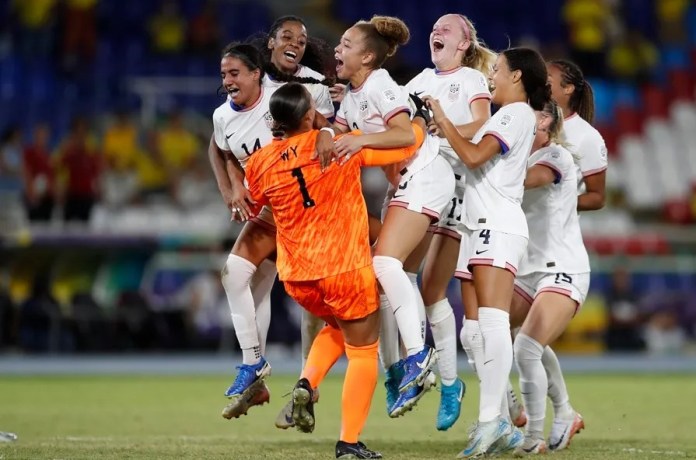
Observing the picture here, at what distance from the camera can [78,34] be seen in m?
20.0

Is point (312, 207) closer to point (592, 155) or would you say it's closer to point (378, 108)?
point (378, 108)

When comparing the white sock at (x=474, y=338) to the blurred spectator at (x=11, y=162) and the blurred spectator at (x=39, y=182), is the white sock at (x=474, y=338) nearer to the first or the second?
the blurred spectator at (x=39, y=182)

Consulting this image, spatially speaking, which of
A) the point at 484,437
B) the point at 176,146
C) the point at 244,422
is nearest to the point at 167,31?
the point at 176,146

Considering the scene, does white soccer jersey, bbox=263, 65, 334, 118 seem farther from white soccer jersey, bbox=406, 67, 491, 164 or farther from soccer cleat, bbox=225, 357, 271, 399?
soccer cleat, bbox=225, 357, 271, 399

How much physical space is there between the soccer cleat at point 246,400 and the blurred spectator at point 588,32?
1368cm

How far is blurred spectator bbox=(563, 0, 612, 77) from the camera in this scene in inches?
818

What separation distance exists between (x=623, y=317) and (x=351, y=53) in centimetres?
1070

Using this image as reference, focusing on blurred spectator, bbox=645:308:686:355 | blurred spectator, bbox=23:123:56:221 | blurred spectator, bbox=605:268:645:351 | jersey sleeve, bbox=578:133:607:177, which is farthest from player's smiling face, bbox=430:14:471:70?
blurred spectator, bbox=645:308:686:355

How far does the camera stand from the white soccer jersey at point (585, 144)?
27.5ft

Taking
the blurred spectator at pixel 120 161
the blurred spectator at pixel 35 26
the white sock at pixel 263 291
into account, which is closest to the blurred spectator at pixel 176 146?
the blurred spectator at pixel 120 161

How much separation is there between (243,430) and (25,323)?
306 inches

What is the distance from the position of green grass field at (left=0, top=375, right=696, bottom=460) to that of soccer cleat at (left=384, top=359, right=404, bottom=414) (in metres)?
0.35

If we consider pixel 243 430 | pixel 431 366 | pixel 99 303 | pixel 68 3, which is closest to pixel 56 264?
pixel 99 303

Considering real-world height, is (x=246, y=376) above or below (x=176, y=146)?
below
